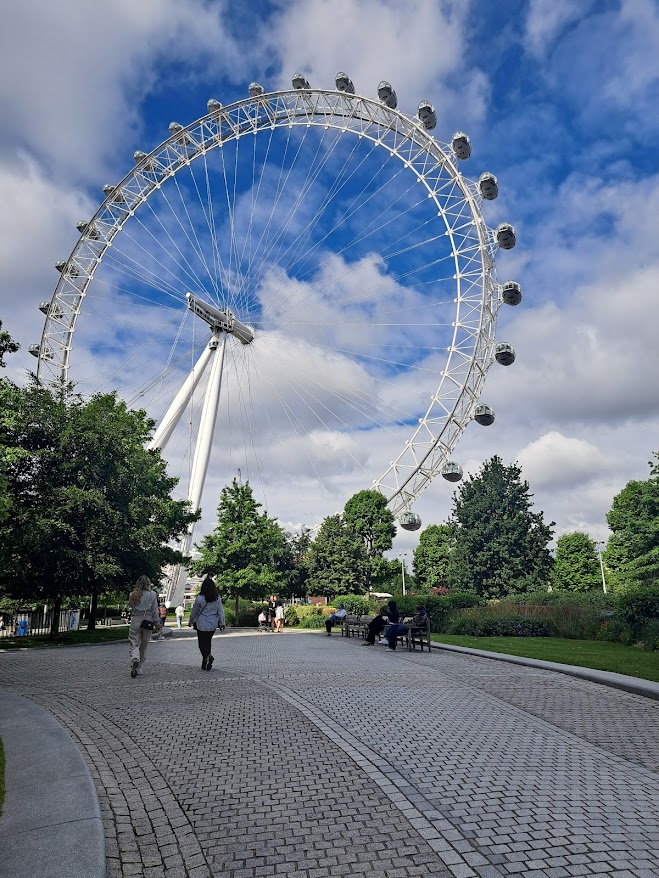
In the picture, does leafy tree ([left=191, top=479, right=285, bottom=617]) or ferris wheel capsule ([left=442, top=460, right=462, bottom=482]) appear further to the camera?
leafy tree ([left=191, top=479, right=285, bottom=617])

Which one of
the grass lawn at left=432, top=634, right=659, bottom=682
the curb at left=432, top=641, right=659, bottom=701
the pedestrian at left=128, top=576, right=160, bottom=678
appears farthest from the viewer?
the grass lawn at left=432, top=634, right=659, bottom=682

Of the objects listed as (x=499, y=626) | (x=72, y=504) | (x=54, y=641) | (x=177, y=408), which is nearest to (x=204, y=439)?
(x=177, y=408)

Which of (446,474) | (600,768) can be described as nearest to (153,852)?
(600,768)

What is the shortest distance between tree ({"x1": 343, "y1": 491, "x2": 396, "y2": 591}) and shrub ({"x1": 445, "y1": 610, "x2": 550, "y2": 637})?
33.0 m

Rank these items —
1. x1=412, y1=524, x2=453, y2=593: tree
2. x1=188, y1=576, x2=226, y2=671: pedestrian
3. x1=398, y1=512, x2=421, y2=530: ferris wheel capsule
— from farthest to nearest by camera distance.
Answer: x1=412, y1=524, x2=453, y2=593: tree < x1=398, y1=512, x2=421, y2=530: ferris wheel capsule < x1=188, y1=576, x2=226, y2=671: pedestrian

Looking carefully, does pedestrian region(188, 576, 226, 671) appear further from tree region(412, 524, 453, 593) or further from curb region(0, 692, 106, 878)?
tree region(412, 524, 453, 593)

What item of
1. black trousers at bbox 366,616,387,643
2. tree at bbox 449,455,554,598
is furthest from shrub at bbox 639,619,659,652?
tree at bbox 449,455,554,598

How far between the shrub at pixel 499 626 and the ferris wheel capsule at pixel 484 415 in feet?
32.0

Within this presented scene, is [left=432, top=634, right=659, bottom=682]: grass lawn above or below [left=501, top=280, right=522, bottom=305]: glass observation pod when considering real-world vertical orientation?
below

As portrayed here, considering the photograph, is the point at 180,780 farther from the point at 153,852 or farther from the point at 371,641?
the point at 371,641

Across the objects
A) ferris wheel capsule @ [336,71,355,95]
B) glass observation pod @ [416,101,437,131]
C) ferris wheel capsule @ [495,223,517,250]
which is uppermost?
ferris wheel capsule @ [336,71,355,95]

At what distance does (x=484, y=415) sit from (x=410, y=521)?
6853mm

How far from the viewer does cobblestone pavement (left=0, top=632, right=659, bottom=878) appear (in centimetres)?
414

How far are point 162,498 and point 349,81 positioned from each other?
77.5ft
